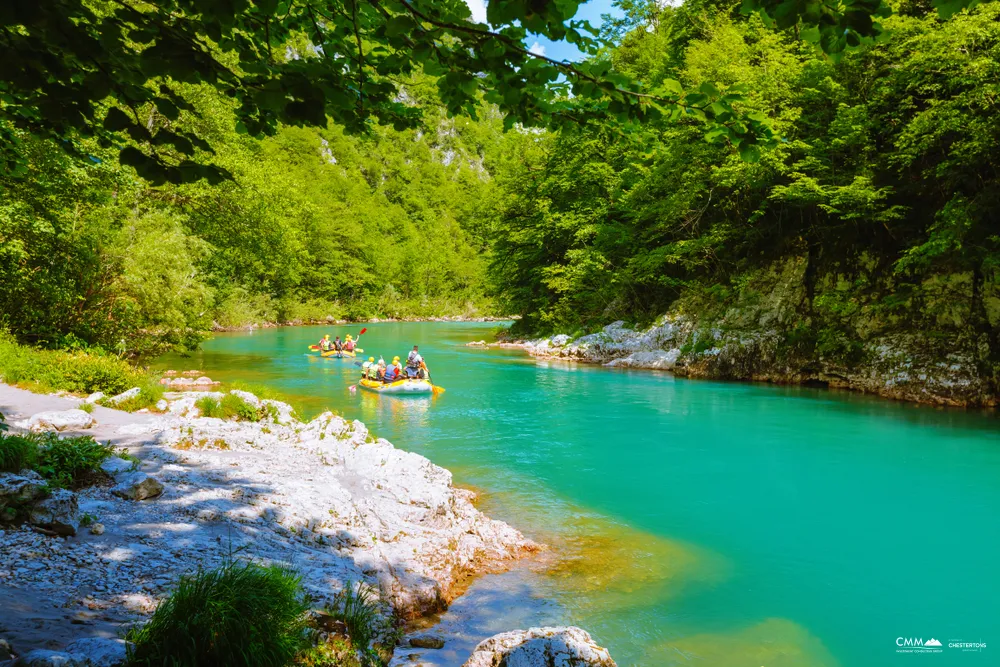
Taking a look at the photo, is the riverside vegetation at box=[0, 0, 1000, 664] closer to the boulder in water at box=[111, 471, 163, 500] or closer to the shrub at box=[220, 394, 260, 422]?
the shrub at box=[220, 394, 260, 422]

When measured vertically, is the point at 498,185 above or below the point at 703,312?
above

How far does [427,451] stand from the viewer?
12.8 m

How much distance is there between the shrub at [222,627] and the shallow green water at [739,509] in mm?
3433

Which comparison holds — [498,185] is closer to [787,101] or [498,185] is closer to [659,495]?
[787,101]

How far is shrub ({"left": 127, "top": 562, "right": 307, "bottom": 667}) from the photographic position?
3082 mm

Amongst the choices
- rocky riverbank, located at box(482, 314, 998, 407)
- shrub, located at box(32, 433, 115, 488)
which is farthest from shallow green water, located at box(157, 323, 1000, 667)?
shrub, located at box(32, 433, 115, 488)

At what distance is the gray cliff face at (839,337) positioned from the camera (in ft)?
56.7

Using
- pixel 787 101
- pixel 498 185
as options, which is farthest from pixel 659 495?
pixel 498 185

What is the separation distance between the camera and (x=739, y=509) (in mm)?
9867

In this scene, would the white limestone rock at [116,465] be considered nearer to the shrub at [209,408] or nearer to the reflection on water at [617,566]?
the shrub at [209,408]

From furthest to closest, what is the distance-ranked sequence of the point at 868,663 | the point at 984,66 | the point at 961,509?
the point at 984,66 → the point at 961,509 → the point at 868,663

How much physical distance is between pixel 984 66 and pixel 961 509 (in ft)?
39.0

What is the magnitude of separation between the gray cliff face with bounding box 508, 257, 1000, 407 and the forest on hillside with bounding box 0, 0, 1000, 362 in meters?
0.13

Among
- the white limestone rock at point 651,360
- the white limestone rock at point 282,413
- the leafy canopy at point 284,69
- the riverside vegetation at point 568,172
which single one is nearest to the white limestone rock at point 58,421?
the riverside vegetation at point 568,172
